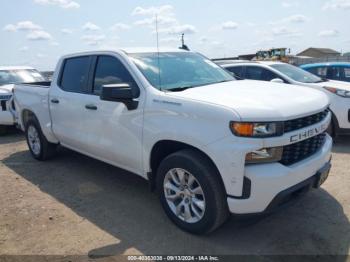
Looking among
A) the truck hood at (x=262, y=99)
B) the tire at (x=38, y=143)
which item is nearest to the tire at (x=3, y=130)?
the tire at (x=38, y=143)

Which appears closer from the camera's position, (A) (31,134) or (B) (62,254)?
(B) (62,254)

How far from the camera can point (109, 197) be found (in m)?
4.77

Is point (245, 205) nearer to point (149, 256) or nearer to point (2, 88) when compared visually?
point (149, 256)

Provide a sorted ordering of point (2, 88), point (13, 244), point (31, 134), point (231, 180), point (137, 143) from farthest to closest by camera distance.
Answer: point (2, 88)
point (31, 134)
point (137, 143)
point (13, 244)
point (231, 180)

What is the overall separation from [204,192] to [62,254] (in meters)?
1.47

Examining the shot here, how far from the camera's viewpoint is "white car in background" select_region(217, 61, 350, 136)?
22.0 feet

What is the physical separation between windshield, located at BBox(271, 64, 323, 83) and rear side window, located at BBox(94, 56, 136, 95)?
4.61 metres

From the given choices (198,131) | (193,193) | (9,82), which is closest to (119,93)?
(198,131)

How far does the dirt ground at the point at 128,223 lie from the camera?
135 inches

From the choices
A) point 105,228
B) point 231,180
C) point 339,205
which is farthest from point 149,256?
point 339,205

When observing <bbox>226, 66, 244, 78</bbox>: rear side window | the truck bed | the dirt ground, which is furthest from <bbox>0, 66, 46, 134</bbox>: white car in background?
<bbox>226, 66, 244, 78</bbox>: rear side window

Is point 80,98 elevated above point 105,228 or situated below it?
above

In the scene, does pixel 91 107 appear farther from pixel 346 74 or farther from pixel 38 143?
pixel 346 74

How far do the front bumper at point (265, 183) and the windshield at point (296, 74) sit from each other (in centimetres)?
495
